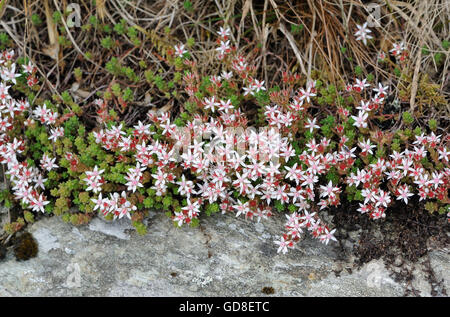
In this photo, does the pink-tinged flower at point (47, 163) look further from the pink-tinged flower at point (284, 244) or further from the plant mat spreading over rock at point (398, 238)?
the plant mat spreading over rock at point (398, 238)

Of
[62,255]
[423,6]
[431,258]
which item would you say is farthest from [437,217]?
Result: [62,255]

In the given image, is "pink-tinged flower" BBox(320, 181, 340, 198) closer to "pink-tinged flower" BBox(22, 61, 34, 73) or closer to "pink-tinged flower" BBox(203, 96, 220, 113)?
"pink-tinged flower" BBox(203, 96, 220, 113)

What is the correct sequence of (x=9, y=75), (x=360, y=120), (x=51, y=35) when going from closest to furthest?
(x=360, y=120) < (x=9, y=75) < (x=51, y=35)

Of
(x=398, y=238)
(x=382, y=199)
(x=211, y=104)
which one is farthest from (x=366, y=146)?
(x=211, y=104)

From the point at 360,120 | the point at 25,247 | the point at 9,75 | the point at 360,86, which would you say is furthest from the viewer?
the point at 9,75

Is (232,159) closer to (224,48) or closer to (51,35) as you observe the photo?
(224,48)

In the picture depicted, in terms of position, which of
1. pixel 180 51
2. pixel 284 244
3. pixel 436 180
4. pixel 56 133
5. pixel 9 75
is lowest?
pixel 284 244

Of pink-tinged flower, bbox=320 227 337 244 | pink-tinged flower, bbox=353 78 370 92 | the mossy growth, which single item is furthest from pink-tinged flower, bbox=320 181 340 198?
the mossy growth

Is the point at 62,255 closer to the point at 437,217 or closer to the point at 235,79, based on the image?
the point at 235,79
